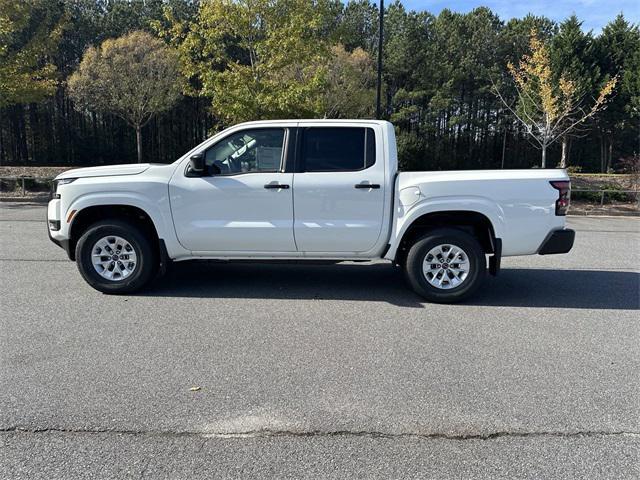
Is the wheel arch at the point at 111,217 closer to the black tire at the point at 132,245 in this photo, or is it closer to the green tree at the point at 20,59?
the black tire at the point at 132,245

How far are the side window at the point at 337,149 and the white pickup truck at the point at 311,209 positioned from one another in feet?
0.04

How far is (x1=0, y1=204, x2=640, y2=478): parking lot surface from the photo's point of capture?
287 centimetres

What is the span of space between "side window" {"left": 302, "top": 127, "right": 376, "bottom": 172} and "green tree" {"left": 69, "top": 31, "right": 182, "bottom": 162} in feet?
66.8

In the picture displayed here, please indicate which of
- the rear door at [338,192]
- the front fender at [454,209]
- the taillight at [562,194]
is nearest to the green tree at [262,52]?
the rear door at [338,192]

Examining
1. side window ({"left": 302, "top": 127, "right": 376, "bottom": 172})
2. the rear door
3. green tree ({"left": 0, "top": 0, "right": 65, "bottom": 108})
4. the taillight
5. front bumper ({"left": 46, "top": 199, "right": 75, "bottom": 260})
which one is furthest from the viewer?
green tree ({"left": 0, "top": 0, "right": 65, "bottom": 108})

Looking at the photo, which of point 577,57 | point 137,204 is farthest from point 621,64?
point 137,204

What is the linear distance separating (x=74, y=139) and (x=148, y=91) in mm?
16912

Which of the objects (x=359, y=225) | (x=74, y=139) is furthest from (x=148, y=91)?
(x=359, y=225)

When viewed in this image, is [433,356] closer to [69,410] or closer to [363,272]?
[69,410]

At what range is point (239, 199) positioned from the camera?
19.2 feet

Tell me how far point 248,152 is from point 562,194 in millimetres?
3565

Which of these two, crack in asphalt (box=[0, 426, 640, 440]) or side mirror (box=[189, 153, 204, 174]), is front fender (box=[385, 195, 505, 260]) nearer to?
side mirror (box=[189, 153, 204, 174])

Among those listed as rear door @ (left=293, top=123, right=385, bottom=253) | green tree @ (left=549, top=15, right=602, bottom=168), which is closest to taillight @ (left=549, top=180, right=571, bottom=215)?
rear door @ (left=293, top=123, right=385, bottom=253)

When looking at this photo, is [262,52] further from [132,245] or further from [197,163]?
[132,245]
